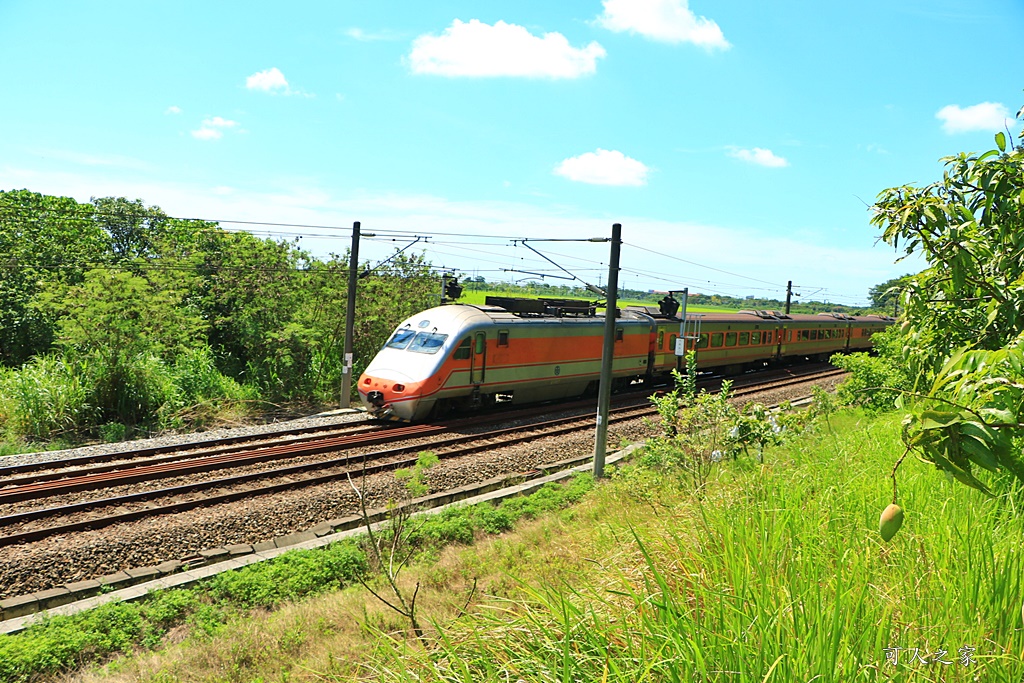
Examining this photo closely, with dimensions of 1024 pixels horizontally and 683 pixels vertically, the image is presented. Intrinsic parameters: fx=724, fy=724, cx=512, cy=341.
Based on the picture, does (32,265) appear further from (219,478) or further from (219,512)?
(219,512)

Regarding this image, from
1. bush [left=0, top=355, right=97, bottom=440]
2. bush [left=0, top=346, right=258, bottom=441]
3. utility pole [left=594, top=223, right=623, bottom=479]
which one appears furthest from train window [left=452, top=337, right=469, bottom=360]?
bush [left=0, top=355, right=97, bottom=440]

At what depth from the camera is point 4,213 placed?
27.4m

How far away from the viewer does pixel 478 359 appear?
1827cm

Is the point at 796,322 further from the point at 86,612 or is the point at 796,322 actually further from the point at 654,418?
the point at 86,612

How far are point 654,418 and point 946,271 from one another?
51.6 feet

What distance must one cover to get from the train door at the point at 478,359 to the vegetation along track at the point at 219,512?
2.14 meters

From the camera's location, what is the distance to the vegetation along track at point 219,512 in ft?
29.0

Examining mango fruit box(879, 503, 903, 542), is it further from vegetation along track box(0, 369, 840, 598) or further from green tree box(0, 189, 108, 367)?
green tree box(0, 189, 108, 367)

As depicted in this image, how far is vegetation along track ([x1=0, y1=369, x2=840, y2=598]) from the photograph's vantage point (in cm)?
885

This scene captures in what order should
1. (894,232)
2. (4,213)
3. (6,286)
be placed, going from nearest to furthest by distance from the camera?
(894,232)
(6,286)
(4,213)

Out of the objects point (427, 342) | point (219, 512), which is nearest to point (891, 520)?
point (219, 512)

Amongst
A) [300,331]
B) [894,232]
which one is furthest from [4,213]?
[894,232]

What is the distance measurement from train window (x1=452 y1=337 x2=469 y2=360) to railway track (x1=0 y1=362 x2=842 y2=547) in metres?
1.61

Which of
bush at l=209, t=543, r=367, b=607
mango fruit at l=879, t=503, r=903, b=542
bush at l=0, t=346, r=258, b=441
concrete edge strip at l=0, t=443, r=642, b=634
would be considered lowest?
concrete edge strip at l=0, t=443, r=642, b=634
